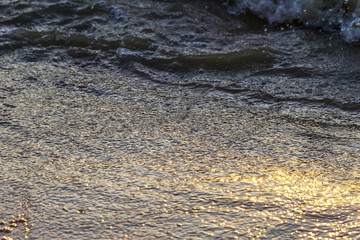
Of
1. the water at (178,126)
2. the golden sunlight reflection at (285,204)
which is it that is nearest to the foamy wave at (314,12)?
the water at (178,126)

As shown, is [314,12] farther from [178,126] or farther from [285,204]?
[285,204]

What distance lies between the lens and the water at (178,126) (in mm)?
1488

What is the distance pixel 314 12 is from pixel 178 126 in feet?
7.41

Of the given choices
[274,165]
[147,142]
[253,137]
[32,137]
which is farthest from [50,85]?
[274,165]

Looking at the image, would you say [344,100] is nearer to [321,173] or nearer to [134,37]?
[321,173]

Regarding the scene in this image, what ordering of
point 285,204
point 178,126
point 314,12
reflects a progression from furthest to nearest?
point 314,12 < point 178,126 < point 285,204

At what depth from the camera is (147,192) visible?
1.62m

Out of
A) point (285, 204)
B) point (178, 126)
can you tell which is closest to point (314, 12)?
point (178, 126)

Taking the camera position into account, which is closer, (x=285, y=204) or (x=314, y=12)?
(x=285, y=204)

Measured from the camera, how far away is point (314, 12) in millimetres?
3975

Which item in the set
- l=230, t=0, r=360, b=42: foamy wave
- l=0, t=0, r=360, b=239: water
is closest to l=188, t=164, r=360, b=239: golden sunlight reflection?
l=0, t=0, r=360, b=239: water

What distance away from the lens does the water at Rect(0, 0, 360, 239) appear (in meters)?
1.49

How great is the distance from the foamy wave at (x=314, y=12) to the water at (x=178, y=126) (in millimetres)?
21

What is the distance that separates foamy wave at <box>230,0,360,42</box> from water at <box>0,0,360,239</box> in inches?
0.8
